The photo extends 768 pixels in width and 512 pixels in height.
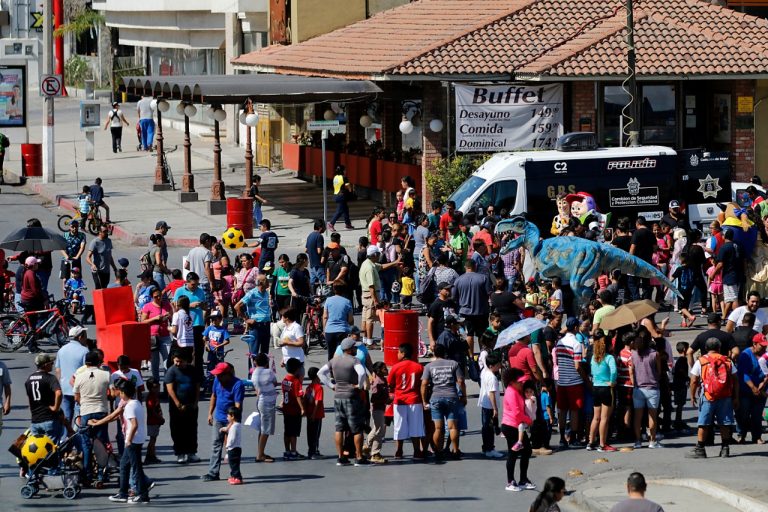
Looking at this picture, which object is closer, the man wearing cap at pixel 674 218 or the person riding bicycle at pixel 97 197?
the man wearing cap at pixel 674 218

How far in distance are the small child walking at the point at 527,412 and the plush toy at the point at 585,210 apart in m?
11.1

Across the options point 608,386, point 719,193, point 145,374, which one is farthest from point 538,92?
point 608,386

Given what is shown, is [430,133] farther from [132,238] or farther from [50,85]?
[50,85]

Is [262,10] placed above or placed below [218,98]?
above

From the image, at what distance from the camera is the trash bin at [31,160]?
46406mm

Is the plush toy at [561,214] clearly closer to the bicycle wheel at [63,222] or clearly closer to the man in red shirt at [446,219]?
Result: the man in red shirt at [446,219]

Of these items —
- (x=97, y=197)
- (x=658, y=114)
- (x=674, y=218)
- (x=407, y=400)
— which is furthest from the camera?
(x=658, y=114)

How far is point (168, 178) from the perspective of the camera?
43844mm

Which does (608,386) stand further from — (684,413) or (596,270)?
(596,270)

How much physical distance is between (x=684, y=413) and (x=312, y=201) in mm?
22075

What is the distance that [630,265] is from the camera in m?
24.6

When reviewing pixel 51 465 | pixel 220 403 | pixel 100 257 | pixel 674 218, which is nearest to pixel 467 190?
pixel 674 218

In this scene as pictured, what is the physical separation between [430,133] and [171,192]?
10413 mm

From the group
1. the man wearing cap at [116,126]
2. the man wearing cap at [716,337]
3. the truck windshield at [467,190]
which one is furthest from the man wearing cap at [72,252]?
the man wearing cap at [116,126]
